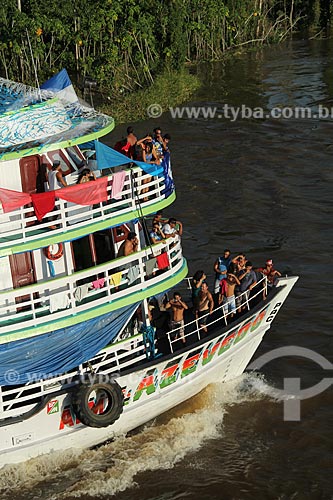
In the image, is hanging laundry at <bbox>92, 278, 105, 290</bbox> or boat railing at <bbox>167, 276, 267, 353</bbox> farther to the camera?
boat railing at <bbox>167, 276, 267, 353</bbox>

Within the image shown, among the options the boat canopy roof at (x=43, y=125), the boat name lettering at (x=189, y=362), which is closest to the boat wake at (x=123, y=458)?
the boat name lettering at (x=189, y=362)

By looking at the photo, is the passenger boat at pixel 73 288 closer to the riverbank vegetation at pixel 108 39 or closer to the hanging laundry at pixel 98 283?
the hanging laundry at pixel 98 283

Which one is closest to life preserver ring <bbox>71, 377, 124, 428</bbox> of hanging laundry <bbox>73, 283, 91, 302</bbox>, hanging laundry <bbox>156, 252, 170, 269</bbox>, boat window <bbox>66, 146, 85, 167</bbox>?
hanging laundry <bbox>73, 283, 91, 302</bbox>

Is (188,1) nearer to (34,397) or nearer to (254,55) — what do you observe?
(254,55)

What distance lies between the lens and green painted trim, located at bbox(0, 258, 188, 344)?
13164mm

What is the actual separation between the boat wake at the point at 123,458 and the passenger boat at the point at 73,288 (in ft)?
0.80

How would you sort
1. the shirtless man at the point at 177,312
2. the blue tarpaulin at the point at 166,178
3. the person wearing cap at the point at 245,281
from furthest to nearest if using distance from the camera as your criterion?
the person wearing cap at the point at 245,281 < the shirtless man at the point at 177,312 < the blue tarpaulin at the point at 166,178

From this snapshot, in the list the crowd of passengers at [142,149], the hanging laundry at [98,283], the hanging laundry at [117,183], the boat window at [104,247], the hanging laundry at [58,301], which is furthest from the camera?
the crowd of passengers at [142,149]

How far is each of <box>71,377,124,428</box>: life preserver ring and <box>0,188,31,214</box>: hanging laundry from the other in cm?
319

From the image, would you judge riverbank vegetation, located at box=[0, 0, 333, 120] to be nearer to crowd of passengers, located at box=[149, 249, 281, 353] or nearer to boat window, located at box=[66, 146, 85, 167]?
crowd of passengers, located at box=[149, 249, 281, 353]

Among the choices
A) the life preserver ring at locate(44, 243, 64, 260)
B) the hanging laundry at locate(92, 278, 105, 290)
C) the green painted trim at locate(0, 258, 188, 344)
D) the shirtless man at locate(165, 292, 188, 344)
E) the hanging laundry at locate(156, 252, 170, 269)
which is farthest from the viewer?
A: the shirtless man at locate(165, 292, 188, 344)

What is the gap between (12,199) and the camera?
12695mm

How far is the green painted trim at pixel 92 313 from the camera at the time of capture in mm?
13164

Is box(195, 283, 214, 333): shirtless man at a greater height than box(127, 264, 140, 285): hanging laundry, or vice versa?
box(127, 264, 140, 285): hanging laundry
